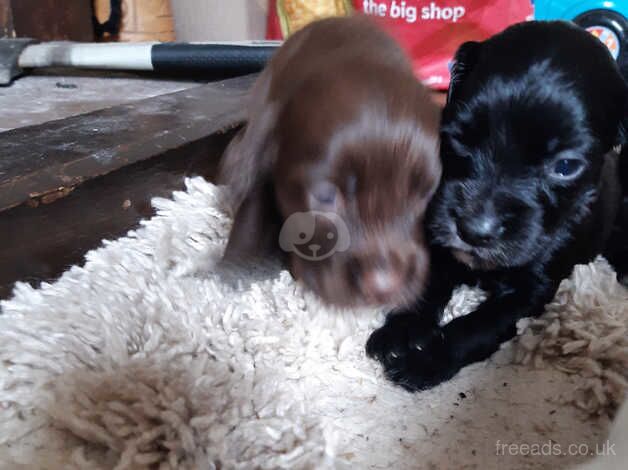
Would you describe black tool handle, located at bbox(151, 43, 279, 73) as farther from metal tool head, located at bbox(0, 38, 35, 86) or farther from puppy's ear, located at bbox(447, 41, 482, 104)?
puppy's ear, located at bbox(447, 41, 482, 104)

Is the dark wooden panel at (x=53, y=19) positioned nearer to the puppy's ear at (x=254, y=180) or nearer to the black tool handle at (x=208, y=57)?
→ the black tool handle at (x=208, y=57)

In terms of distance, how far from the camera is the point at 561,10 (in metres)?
2.05

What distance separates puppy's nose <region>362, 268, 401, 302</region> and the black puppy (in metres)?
0.10

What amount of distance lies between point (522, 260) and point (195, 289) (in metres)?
0.52

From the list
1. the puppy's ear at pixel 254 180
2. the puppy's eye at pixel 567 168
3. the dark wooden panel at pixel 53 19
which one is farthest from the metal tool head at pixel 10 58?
the puppy's eye at pixel 567 168

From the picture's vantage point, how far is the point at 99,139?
46.6 inches

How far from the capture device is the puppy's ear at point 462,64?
3.36 feet

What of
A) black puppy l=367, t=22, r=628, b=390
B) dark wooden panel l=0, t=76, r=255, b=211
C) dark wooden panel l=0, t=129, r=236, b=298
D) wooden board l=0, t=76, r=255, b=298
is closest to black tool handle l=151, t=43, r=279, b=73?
dark wooden panel l=0, t=76, r=255, b=211

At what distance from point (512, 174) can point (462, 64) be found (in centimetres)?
25

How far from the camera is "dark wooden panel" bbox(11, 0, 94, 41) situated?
7.41 feet

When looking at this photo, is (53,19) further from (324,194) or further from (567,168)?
(567,168)

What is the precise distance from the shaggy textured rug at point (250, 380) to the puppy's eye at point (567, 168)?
23cm

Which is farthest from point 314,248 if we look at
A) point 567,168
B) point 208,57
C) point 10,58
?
point 10,58

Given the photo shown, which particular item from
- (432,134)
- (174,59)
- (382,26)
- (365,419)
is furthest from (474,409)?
(174,59)
